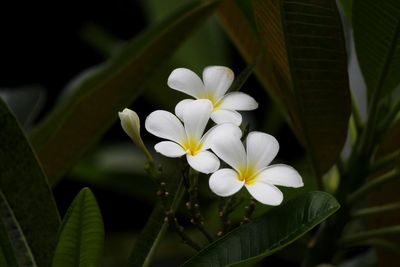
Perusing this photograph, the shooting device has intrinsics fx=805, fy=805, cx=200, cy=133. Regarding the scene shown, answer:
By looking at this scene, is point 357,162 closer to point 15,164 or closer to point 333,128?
point 333,128

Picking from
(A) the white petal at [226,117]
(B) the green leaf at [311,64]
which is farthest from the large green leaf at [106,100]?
(A) the white petal at [226,117]

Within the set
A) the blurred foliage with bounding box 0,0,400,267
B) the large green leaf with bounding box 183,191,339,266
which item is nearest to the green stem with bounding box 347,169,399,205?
the blurred foliage with bounding box 0,0,400,267

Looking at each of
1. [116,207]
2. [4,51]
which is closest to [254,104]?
[116,207]

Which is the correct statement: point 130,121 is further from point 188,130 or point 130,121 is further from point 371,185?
point 371,185

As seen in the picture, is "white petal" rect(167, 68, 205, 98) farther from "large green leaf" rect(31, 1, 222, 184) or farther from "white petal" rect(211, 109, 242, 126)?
"large green leaf" rect(31, 1, 222, 184)

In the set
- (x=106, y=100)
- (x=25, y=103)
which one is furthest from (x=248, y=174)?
(x=25, y=103)
